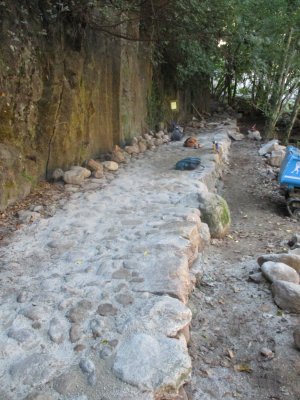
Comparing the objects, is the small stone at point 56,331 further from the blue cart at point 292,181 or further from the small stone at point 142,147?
the small stone at point 142,147

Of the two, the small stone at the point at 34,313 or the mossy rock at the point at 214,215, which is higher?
the small stone at the point at 34,313

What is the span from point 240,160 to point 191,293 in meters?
6.42

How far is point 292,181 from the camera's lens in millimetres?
5988

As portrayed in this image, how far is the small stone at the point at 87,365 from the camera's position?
7.39 ft

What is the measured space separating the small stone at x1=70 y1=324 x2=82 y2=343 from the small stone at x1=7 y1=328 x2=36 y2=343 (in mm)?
238

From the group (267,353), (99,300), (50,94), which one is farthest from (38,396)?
(50,94)

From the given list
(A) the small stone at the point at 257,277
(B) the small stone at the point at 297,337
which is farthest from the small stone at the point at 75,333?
(A) the small stone at the point at 257,277

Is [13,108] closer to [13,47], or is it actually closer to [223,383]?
[13,47]

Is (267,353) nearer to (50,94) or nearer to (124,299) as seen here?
(124,299)

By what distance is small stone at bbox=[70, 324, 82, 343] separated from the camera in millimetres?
2504

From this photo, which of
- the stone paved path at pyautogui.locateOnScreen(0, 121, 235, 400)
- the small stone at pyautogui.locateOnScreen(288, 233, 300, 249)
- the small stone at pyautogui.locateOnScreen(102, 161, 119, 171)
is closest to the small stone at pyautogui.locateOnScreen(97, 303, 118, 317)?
the stone paved path at pyautogui.locateOnScreen(0, 121, 235, 400)

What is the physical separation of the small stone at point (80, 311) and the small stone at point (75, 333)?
7 centimetres

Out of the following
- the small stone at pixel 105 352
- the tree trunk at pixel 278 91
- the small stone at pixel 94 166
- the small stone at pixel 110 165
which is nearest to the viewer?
the small stone at pixel 105 352

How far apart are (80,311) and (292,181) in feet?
14.1
